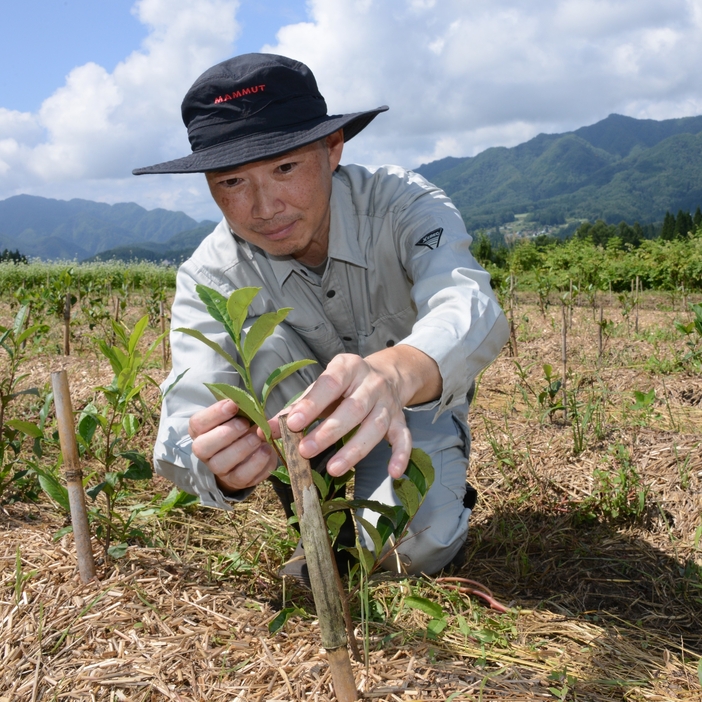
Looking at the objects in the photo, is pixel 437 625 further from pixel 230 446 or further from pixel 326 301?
pixel 326 301

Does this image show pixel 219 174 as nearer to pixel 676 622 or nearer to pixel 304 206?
pixel 304 206

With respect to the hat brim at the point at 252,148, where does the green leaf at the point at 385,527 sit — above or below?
below

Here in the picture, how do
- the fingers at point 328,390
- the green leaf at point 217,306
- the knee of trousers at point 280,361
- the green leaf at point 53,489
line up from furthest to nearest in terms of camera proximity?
the knee of trousers at point 280,361, the green leaf at point 53,489, the green leaf at point 217,306, the fingers at point 328,390

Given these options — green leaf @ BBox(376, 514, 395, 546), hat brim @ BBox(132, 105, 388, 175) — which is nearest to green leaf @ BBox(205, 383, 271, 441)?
green leaf @ BBox(376, 514, 395, 546)

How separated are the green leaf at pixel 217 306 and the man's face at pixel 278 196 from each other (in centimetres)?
82

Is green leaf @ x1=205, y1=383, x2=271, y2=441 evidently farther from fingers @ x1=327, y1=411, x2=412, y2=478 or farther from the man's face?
the man's face

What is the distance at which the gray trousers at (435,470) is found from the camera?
1836mm

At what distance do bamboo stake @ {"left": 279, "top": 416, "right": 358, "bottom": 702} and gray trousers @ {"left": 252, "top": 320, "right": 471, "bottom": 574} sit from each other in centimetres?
86

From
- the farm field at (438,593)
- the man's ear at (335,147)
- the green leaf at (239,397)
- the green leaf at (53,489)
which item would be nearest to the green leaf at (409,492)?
the farm field at (438,593)

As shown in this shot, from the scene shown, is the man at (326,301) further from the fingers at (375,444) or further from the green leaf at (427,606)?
the green leaf at (427,606)

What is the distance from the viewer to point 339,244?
2102 millimetres

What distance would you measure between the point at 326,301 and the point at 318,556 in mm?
1458

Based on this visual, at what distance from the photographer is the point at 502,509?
2365 mm

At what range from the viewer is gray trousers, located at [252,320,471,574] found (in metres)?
1.84
